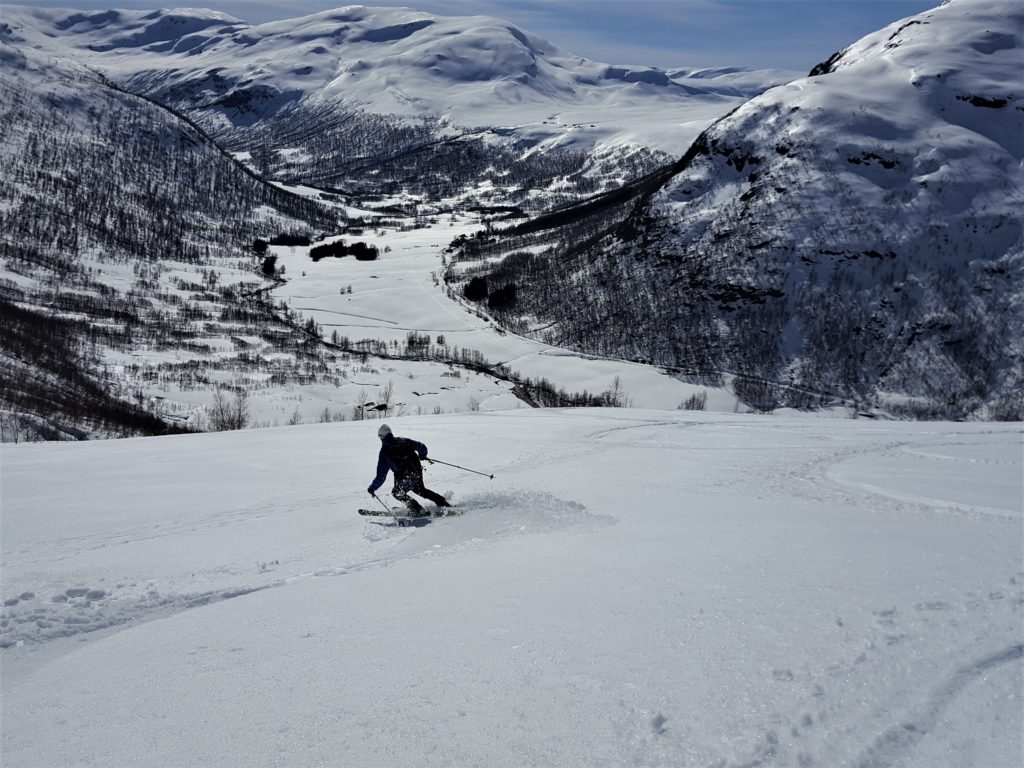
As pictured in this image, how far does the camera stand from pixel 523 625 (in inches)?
273

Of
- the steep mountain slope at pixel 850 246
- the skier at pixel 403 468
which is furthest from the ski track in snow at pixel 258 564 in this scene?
the steep mountain slope at pixel 850 246

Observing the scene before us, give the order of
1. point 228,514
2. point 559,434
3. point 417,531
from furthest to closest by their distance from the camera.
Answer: point 559,434 < point 228,514 < point 417,531

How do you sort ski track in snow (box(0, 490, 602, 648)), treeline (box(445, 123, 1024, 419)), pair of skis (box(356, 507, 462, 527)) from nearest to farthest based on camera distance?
ski track in snow (box(0, 490, 602, 648)), pair of skis (box(356, 507, 462, 527)), treeline (box(445, 123, 1024, 419))

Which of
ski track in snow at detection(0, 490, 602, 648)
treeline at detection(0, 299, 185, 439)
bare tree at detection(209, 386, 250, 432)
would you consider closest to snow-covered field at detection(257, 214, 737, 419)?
bare tree at detection(209, 386, 250, 432)

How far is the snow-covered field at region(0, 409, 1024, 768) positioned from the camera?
5.16 m

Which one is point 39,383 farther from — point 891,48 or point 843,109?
point 891,48

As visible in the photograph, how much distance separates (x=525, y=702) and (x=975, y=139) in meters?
86.5

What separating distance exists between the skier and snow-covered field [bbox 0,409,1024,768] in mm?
747

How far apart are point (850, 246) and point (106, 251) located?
130 meters

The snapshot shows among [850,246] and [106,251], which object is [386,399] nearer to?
[850,246]

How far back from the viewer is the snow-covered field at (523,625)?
5.16 metres

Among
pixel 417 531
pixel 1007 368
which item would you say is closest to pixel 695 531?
pixel 417 531

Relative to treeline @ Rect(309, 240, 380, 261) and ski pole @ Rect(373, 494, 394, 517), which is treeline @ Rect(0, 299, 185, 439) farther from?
treeline @ Rect(309, 240, 380, 261)

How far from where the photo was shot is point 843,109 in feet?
250
